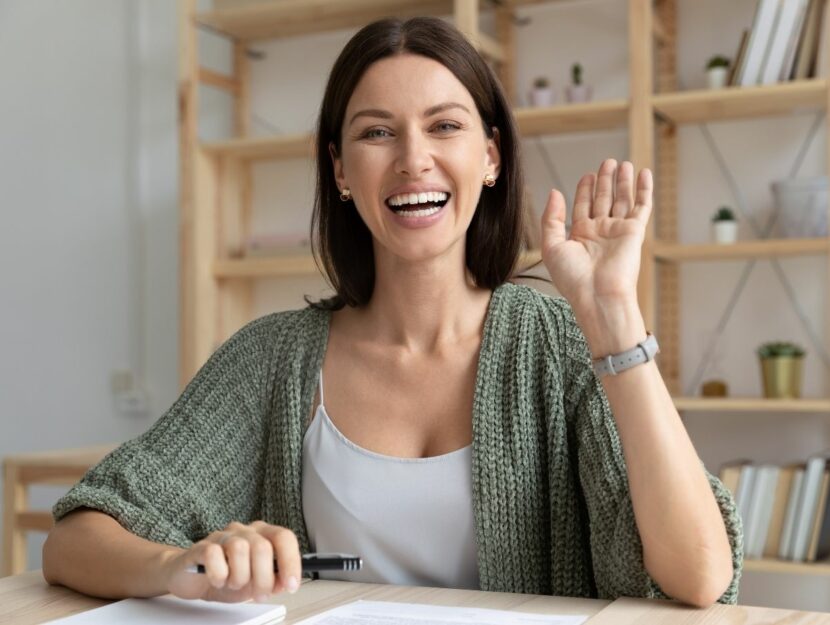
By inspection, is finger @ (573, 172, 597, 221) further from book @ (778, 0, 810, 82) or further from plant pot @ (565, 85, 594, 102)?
plant pot @ (565, 85, 594, 102)

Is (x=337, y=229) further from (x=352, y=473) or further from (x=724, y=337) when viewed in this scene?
(x=724, y=337)

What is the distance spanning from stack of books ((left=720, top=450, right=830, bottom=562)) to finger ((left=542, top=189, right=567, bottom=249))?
5.36ft

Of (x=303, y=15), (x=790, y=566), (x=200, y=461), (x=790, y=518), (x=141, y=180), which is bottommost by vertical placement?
(x=790, y=566)

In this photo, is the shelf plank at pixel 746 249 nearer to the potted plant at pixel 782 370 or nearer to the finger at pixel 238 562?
the potted plant at pixel 782 370

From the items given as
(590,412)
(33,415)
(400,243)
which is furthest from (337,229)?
(33,415)

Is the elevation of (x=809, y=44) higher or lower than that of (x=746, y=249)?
higher

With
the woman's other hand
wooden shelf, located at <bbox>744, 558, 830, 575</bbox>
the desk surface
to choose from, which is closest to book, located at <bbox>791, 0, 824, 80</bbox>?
wooden shelf, located at <bbox>744, 558, 830, 575</bbox>

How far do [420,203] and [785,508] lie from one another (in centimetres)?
172

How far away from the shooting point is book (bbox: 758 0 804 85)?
2740mm

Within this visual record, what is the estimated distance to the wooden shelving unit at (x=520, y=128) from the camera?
9.36 feet

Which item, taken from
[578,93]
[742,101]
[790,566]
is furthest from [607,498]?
[578,93]

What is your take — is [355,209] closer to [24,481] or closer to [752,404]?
[752,404]

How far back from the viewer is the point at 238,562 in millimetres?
1016

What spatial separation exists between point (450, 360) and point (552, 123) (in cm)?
180
